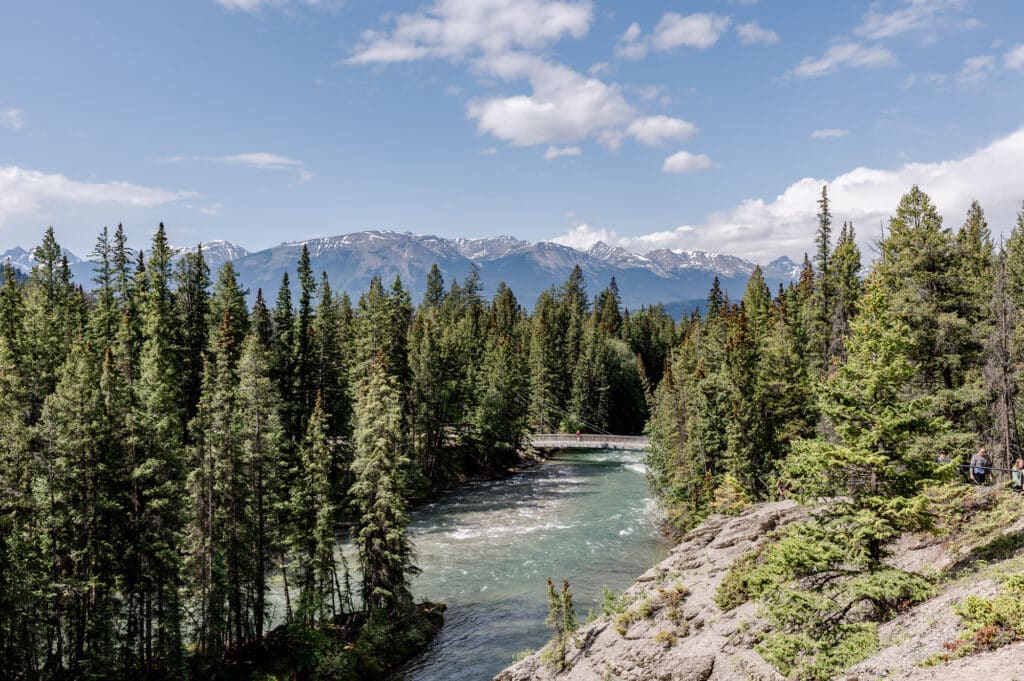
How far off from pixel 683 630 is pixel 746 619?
234 cm

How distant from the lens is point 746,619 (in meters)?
17.4

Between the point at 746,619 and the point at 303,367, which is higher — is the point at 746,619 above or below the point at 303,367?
below

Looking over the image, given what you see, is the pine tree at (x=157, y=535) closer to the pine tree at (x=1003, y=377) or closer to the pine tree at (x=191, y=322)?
the pine tree at (x=191, y=322)

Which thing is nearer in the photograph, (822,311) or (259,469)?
(259,469)

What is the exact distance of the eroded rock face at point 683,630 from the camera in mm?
16719

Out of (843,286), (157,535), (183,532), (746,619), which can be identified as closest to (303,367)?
(183,532)

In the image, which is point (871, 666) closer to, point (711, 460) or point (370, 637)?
point (370, 637)

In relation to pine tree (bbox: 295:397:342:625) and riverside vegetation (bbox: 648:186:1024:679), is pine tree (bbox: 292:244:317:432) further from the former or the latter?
riverside vegetation (bbox: 648:186:1024:679)

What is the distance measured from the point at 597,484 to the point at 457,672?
39.2 m

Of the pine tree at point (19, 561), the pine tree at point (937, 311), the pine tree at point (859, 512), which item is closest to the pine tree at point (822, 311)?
the pine tree at point (937, 311)

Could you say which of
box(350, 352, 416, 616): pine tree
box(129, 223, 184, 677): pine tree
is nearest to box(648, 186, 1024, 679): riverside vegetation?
box(350, 352, 416, 616): pine tree

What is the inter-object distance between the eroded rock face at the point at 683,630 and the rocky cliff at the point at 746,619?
0.04 meters

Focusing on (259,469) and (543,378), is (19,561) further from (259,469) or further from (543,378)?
(543,378)

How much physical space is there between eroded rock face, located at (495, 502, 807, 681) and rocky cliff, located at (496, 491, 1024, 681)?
0.12 ft
